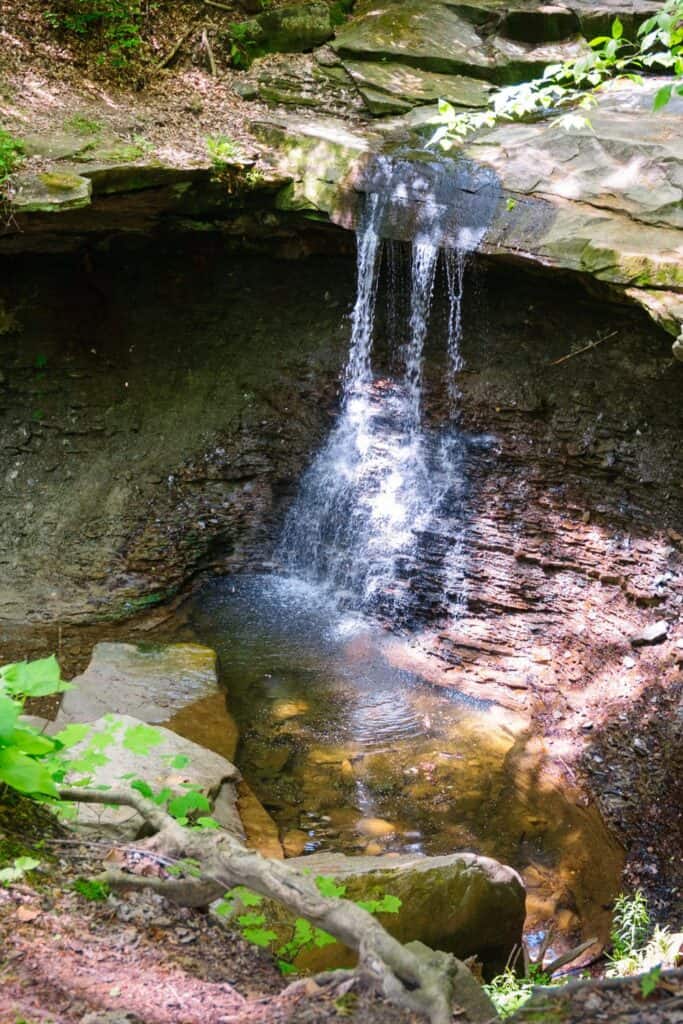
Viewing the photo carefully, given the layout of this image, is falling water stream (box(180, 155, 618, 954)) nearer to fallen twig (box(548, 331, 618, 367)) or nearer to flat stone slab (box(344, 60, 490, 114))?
fallen twig (box(548, 331, 618, 367))

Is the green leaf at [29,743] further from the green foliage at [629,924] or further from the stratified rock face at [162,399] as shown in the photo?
the stratified rock face at [162,399]

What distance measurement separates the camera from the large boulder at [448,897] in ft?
11.8

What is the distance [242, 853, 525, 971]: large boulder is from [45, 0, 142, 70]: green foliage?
22.6 feet

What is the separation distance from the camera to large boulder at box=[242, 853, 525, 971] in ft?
11.8

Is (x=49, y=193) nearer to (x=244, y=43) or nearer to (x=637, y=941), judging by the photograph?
(x=244, y=43)

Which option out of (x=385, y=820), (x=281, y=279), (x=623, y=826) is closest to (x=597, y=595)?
(x=623, y=826)

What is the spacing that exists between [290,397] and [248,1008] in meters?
5.90

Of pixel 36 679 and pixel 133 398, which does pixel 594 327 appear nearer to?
pixel 133 398

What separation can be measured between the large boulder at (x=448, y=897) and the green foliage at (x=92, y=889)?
1338 mm

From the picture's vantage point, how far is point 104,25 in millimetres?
7688

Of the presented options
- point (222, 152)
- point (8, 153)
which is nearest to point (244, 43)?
point (222, 152)

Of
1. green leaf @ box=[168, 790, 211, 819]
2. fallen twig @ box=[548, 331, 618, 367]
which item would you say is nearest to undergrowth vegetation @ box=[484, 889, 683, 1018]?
green leaf @ box=[168, 790, 211, 819]

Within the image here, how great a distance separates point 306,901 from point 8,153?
5633mm

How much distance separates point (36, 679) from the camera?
223 cm
